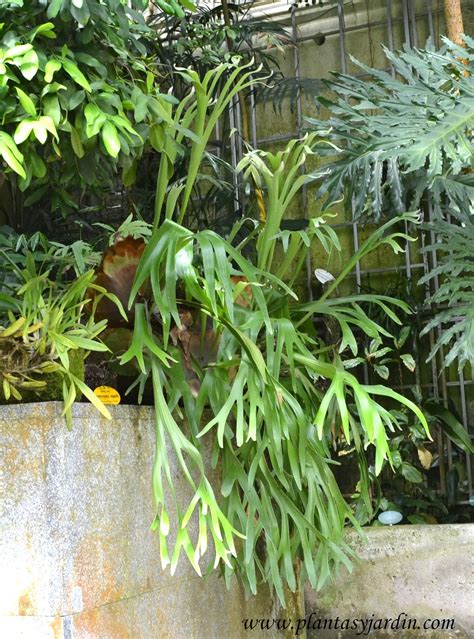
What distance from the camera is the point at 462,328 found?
7.05 ft

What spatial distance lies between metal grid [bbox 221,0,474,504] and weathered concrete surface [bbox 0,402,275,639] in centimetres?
134

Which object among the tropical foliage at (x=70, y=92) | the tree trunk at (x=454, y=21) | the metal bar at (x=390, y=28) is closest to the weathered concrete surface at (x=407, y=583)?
the tropical foliage at (x=70, y=92)

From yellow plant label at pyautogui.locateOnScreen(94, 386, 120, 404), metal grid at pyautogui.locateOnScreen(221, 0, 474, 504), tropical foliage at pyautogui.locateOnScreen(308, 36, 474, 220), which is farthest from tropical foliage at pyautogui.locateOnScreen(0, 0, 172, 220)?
metal grid at pyautogui.locateOnScreen(221, 0, 474, 504)

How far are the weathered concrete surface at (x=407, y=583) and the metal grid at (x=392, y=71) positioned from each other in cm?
41

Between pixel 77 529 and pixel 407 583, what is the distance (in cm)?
117

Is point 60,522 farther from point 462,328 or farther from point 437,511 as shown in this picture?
point 437,511

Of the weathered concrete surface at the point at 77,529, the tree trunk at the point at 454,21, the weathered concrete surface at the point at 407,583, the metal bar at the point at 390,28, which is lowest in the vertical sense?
the weathered concrete surface at the point at 407,583

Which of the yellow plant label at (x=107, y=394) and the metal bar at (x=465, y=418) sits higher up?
the yellow plant label at (x=107, y=394)

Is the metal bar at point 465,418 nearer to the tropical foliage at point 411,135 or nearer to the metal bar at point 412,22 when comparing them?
the tropical foliage at point 411,135

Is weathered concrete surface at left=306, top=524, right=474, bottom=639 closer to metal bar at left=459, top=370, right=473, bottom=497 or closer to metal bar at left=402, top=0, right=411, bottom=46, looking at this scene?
metal bar at left=459, top=370, right=473, bottom=497

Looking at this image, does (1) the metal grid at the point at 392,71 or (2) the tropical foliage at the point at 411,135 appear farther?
(1) the metal grid at the point at 392,71

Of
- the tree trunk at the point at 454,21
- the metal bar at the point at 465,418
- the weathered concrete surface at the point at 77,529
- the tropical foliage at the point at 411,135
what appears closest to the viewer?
the weathered concrete surface at the point at 77,529

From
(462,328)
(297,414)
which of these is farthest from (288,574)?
(462,328)

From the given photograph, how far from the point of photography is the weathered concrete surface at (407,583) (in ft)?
7.32
